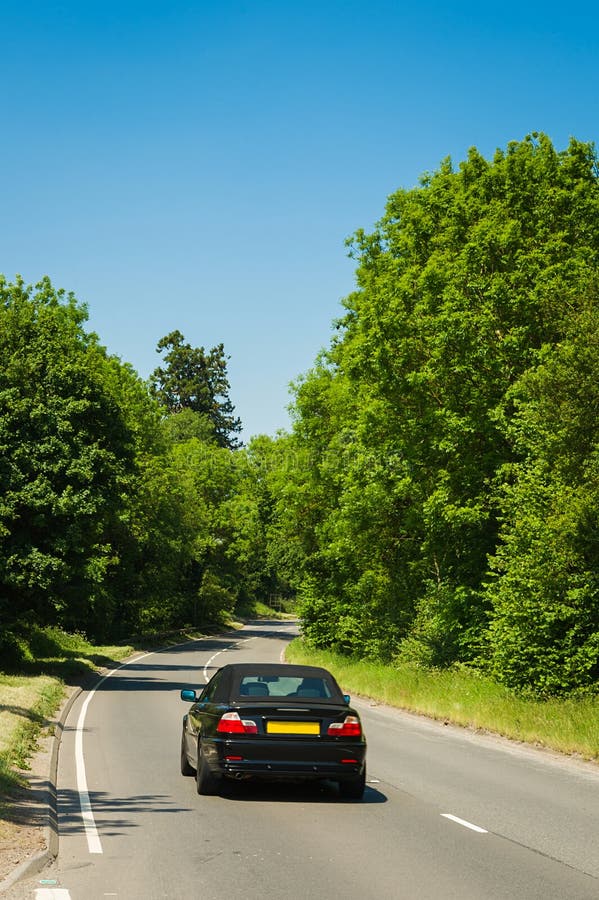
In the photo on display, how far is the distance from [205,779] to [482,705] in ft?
36.0

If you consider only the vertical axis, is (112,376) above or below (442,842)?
above

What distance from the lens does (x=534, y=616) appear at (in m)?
21.3

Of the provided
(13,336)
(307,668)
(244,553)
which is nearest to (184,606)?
(244,553)

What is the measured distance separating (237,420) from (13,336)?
9836cm

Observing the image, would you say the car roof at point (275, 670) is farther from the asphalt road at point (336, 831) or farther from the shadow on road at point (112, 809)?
the shadow on road at point (112, 809)

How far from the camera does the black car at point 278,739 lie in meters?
11.1

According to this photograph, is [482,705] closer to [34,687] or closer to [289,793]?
[289,793]

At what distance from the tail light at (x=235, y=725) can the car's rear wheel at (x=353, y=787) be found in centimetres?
123

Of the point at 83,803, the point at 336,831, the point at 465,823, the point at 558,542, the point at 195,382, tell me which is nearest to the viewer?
the point at 336,831

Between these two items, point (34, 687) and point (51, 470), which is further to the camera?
point (51, 470)

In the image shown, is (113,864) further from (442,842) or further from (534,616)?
(534,616)

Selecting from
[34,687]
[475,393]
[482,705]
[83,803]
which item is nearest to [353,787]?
[83,803]

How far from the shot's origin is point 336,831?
31.9 feet

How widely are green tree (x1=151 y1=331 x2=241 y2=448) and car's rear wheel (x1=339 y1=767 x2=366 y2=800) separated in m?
115
